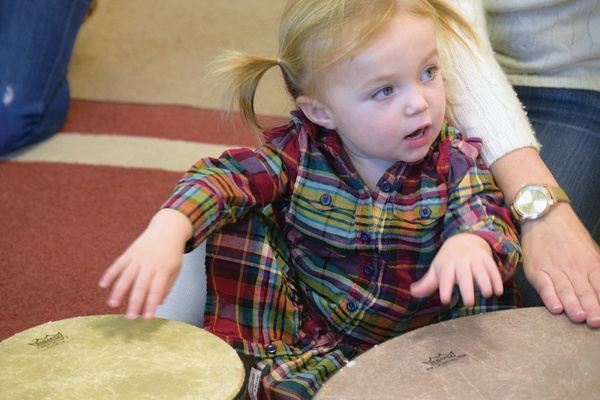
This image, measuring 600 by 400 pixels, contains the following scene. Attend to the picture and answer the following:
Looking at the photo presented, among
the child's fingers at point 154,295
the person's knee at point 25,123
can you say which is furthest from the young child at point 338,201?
the person's knee at point 25,123

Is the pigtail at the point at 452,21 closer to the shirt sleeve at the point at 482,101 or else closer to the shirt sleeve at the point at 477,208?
the shirt sleeve at the point at 482,101

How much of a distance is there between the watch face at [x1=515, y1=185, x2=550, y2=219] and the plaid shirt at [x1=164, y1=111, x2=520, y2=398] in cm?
3

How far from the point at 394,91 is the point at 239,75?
0.22 m

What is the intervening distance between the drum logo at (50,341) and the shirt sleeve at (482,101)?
62 cm

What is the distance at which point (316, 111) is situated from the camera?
1155 mm

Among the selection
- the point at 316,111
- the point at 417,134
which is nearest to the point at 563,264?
the point at 417,134

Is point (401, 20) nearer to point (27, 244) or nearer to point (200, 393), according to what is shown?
point (200, 393)

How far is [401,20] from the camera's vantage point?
41.7 inches

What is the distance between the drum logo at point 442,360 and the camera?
87 cm

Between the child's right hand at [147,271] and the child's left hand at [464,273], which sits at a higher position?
the child's right hand at [147,271]

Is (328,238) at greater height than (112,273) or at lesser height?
lesser

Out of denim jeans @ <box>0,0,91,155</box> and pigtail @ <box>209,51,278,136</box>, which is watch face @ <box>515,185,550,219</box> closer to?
pigtail @ <box>209,51,278,136</box>

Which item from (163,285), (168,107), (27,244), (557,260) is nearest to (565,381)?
(557,260)

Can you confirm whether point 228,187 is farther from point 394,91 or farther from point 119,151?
point 119,151
